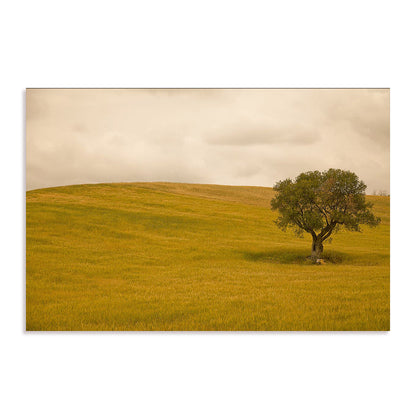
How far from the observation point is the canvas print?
587cm

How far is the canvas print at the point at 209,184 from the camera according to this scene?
5867mm

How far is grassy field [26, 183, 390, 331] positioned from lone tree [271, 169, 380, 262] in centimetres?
25

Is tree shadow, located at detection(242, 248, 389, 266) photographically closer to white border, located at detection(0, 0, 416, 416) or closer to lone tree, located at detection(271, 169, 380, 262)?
lone tree, located at detection(271, 169, 380, 262)

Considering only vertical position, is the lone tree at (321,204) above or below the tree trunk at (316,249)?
above

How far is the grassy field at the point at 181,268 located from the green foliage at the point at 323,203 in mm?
277

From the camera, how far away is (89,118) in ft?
21.7

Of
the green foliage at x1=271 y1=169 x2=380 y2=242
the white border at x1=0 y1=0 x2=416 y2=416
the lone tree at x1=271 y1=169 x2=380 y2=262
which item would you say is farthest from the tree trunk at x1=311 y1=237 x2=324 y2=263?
the white border at x1=0 y1=0 x2=416 y2=416

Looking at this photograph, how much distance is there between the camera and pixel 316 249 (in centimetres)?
767
